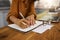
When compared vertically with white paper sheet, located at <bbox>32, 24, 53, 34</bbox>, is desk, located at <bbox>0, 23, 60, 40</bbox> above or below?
below

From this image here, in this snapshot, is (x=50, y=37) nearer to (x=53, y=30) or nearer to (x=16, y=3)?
(x=53, y=30)

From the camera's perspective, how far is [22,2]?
4.64 feet

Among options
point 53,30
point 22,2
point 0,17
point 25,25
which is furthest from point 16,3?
point 0,17

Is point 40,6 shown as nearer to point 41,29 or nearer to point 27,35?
point 41,29

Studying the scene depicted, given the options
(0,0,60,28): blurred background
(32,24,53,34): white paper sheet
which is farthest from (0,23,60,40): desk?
(0,0,60,28): blurred background

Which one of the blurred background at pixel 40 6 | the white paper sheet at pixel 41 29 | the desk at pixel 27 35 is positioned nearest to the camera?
the desk at pixel 27 35

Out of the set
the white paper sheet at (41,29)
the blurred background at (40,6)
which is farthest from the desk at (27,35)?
the blurred background at (40,6)

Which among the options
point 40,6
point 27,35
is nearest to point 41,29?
point 27,35

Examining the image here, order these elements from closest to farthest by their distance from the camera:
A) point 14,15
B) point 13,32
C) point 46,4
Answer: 1. point 13,32
2. point 14,15
3. point 46,4

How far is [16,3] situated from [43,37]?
24.8 inches

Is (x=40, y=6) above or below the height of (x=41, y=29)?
above

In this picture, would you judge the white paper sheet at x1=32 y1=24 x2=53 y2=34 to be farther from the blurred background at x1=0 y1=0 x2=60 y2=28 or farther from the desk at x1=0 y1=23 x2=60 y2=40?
the blurred background at x1=0 y1=0 x2=60 y2=28

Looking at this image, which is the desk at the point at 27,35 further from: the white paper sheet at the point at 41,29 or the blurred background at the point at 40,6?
the blurred background at the point at 40,6

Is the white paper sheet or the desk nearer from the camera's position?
the desk
